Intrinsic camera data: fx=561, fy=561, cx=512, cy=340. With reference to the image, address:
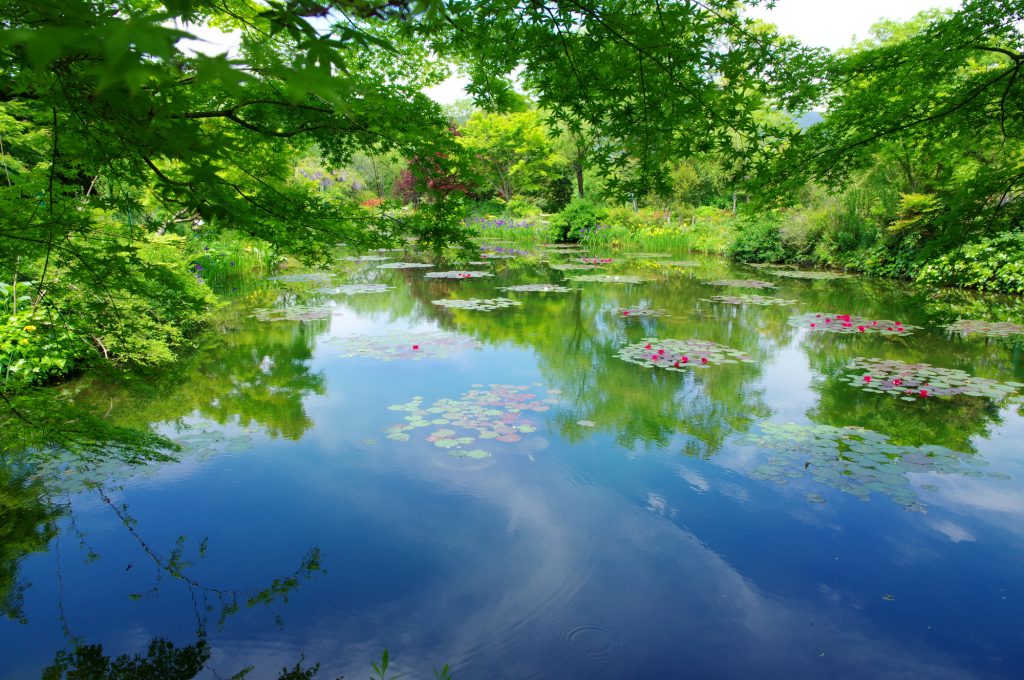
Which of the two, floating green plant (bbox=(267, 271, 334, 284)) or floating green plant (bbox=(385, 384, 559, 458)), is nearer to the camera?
floating green plant (bbox=(385, 384, 559, 458))

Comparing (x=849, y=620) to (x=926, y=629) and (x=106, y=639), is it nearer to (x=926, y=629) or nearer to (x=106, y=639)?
(x=926, y=629)

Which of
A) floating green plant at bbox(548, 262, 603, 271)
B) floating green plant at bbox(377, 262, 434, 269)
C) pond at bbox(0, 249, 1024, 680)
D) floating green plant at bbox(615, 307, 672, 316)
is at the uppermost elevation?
floating green plant at bbox(377, 262, 434, 269)

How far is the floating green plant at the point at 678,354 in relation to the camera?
597 cm

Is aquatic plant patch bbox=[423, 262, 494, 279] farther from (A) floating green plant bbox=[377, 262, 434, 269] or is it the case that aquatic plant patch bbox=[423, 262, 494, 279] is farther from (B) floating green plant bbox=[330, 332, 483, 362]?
(B) floating green plant bbox=[330, 332, 483, 362]

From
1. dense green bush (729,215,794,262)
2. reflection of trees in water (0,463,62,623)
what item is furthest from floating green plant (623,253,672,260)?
reflection of trees in water (0,463,62,623)

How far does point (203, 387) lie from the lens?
5.30 metres

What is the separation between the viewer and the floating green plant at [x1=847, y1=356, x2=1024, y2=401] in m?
5.12

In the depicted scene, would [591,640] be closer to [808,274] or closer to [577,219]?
[808,274]

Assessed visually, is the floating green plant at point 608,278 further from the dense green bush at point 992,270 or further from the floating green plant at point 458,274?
the dense green bush at point 992,270

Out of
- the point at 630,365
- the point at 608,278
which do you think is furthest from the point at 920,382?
the point at 608,278

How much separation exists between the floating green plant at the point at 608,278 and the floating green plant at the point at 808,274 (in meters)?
3.76

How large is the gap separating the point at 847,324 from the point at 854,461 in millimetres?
4664

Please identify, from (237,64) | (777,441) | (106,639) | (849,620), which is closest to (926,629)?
(849,620)

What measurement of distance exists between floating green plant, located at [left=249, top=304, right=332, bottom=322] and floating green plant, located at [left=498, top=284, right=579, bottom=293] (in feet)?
11.7
